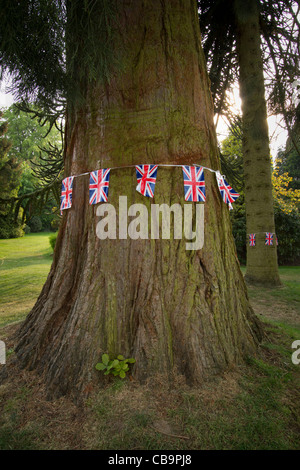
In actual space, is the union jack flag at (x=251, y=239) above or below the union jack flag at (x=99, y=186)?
below

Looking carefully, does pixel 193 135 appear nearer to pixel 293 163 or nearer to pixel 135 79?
pixel 135 79

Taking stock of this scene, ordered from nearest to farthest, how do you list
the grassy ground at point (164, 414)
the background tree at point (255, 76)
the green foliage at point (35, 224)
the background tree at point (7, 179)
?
the grassy ground at point (164, 414) < the background tree at point (255, 76) < the background tree at point (7, 179) < the green foliage at point (35, 224)

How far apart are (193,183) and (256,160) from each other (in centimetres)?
628

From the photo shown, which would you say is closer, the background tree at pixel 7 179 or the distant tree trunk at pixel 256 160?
the distant tree trunk at pixel 256 160

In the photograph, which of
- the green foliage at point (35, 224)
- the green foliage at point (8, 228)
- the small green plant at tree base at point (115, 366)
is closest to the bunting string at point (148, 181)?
the small green plant at tree base at point (115, 366)

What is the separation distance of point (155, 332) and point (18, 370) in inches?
60.2

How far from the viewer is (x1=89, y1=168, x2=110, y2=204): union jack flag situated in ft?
9.50

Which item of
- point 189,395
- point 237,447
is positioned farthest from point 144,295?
point 237,447

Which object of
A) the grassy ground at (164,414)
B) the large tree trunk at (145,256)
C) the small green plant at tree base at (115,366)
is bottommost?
the grassy ground at (164,414)

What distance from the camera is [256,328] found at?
11.3 feet

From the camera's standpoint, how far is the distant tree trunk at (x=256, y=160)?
7.94m

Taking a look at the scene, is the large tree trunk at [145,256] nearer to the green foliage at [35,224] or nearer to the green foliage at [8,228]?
the green foliage at [8,228]

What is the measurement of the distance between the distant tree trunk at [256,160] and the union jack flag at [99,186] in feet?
21.4

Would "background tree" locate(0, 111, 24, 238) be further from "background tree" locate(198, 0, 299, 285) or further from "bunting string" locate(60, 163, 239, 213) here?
"bunting string" locate(60, 163, 239, 213)
